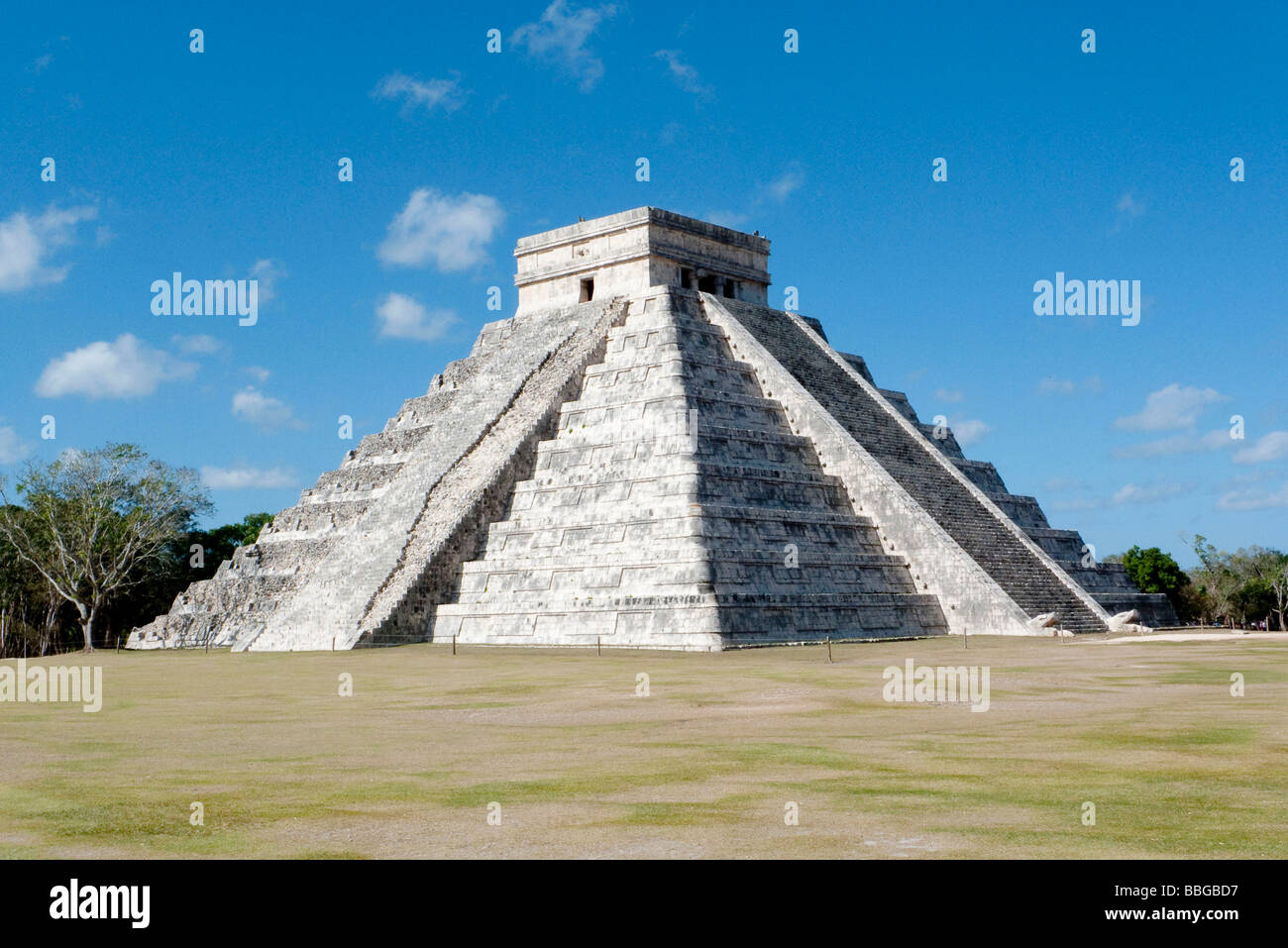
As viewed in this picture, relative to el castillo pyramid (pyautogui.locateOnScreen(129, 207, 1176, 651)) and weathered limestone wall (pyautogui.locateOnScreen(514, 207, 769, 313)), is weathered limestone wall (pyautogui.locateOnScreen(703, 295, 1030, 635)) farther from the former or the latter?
weathered limestone wall (pyautogui.locateOnScreen(514, 207, 769, 313))

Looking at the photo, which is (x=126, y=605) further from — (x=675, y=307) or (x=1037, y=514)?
(x=1037, y=514)

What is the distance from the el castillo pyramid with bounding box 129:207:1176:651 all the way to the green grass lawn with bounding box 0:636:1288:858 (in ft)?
29.6

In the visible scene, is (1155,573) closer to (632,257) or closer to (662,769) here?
(632,257)

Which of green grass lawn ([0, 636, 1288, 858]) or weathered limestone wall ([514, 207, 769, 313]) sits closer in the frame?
green grass lawn ([0, 636, 1288, 858])

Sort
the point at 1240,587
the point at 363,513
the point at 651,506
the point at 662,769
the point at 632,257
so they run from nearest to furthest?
the point at 662,769 < the point at 651,506 < the point at 363,513 < the point at 632,257 < the point at 1240,587

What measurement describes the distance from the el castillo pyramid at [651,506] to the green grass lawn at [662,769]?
9.01 m

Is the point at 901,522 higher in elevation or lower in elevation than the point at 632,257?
lower

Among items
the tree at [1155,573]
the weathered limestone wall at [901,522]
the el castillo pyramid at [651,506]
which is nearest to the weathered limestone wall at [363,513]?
the el castillo pyramid at [651,506]

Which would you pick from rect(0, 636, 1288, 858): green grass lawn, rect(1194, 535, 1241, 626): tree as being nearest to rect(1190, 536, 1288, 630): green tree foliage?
rect(1194, 535, 1241, 626): tree

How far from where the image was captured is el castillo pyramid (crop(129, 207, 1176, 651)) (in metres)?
29.5

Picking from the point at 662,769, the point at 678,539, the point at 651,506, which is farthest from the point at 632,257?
the point at 662,769

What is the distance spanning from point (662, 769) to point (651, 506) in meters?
19.5

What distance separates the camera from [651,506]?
30.3 m

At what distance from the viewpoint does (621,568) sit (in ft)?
96.7
